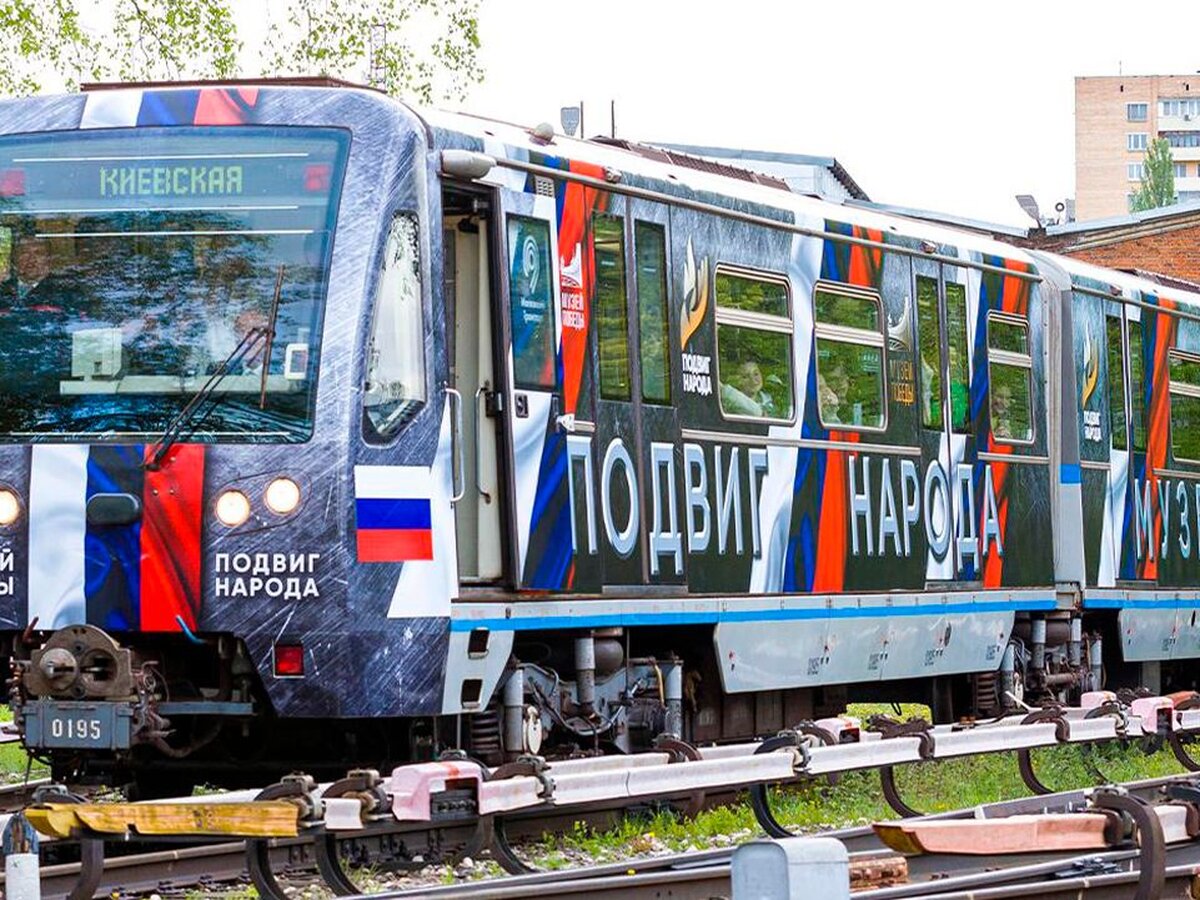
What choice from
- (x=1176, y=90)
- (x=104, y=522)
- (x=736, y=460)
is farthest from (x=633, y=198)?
(x=1176, y=90)

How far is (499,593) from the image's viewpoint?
442 inches

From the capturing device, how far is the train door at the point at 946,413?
50.8 feet

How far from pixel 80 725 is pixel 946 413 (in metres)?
7.15

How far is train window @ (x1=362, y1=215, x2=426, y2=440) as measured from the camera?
415 inches

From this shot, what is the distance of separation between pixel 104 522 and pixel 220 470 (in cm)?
56

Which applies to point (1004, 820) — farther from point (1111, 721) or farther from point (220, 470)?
point (1111, 721)

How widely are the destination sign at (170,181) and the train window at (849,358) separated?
179 inches

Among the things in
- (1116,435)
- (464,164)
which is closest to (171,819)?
(464,164)

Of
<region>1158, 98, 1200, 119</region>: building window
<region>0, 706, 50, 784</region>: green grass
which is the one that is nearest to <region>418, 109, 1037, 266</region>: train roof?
<region>0, 706, 50, 784</region>: green grass

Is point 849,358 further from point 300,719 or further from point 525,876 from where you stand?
point 525,876

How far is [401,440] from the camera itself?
10.6 metres

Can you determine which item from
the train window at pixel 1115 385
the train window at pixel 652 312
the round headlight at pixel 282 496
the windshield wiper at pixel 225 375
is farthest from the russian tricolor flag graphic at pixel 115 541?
the train window at pixel 1115 385

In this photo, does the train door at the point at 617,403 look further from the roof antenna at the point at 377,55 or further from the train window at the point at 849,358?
the roof antenna at the point at 377,55

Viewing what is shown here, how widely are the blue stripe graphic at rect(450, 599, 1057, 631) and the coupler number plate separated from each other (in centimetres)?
148
